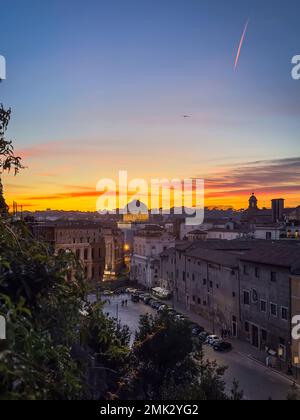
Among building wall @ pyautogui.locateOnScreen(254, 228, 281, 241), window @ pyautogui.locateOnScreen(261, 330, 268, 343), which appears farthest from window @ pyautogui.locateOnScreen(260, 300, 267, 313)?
building wall @ pyautogui.locateOnScreen(254, 228, 281, 241)

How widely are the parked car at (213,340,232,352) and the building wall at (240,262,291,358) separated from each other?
200cm

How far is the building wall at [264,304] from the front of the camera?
93.0 ft

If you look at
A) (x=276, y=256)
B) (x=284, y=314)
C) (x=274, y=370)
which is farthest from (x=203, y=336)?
(x=274, y=370)

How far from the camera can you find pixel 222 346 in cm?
3152

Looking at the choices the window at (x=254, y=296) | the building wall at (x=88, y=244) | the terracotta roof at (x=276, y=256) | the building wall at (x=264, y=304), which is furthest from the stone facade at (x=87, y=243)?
the window at (x=254, y=296)

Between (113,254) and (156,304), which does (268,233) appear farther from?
(113,254)

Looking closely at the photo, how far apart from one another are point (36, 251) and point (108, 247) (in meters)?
75.6

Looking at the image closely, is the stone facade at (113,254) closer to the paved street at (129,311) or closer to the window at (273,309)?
the paved street at (129,311)

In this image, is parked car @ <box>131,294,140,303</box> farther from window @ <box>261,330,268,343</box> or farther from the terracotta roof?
window @ <box>261,330,268,343</box>

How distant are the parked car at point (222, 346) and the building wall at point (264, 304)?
6.55 feet

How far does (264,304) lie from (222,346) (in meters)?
3.94

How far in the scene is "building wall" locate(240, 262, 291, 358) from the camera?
2836 centimetres
